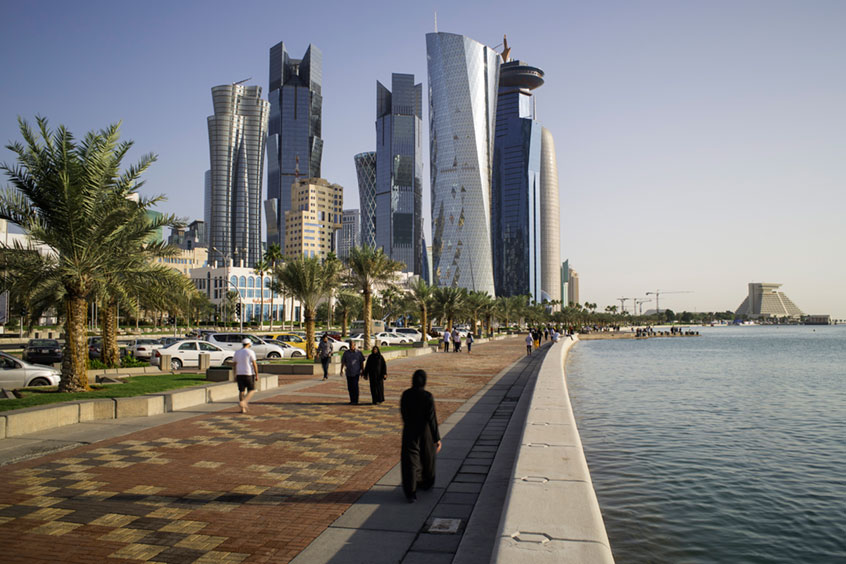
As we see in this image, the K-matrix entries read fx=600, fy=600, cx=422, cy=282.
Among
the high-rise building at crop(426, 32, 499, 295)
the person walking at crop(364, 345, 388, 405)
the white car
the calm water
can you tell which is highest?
the high-rise building at crop(426, 32, 499, 295)

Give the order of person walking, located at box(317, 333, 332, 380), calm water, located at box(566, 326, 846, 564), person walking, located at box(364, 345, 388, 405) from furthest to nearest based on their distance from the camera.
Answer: person walking, located at box(317, 333, 332, 380) < person walking, located at box(364, 345, 388, 405) < calm water, located at box(566, 326, 846, 564)

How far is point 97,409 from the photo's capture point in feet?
40.5

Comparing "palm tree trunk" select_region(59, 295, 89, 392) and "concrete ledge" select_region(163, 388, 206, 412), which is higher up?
"palm tree trunk" select_region(59, 295, 89, 392)

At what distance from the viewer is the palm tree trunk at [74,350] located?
14.3 meters

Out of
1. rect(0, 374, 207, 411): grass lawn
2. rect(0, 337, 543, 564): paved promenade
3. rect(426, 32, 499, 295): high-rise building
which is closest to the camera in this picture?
rect(0, 337, 543, 564): paved promenade

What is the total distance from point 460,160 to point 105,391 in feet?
539

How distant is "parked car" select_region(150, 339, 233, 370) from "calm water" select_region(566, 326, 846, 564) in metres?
15.2

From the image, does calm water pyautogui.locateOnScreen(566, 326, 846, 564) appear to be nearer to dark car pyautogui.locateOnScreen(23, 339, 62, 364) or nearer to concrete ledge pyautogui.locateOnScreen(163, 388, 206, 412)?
concrete ledge pyautogui.locateOnScreen(163, 388, 206, 412)

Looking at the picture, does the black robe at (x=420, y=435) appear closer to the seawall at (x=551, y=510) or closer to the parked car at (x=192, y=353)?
the seawall at (x=551, y=510)

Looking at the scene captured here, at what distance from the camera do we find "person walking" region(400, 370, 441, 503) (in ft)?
22.4

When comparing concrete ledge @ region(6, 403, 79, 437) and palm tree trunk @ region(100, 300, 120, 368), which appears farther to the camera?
palm tree trunk @ region(100, 300, 120, 368)

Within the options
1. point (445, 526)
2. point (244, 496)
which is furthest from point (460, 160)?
point (445, 526)

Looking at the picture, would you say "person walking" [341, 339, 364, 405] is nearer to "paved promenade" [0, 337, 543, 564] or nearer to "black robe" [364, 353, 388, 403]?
"black robe" [364, 353, 388, 403]

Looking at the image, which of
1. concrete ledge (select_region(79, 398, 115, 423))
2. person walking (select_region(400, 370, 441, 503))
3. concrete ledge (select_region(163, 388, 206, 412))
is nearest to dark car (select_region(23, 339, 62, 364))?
concrete ledge (select_region(163, 388, 206, 412))
